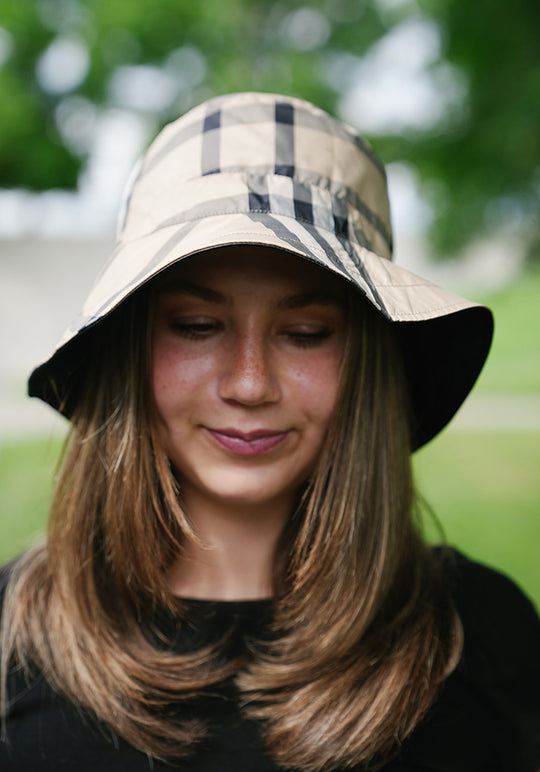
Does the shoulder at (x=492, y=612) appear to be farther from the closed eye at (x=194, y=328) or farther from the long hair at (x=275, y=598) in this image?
the closed eye at (x=194, y=328)

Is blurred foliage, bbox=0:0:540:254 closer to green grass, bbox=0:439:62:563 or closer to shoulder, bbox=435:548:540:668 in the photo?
shoulder, bbox=435:548:540:668

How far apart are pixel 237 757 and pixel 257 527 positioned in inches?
17.9

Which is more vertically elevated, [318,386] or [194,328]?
[194,328]

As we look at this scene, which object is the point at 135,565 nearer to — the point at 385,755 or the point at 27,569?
the point at 27,569

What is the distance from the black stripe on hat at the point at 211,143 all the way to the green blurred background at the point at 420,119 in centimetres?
75

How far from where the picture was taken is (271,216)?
1.25m

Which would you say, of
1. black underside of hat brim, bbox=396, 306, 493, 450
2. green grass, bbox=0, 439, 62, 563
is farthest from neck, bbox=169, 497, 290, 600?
green grass, bbox=0, 439, 62, 563

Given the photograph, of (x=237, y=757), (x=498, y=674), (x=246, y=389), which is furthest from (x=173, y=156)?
(x=498, y=674)

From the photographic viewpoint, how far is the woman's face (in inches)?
52.1

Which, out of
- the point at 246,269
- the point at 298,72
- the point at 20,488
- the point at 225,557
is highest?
the point at 298,72

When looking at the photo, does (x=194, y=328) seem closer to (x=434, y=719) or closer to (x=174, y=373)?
(x=174, y=373)

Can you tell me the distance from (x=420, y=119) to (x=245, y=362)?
3.04 meters

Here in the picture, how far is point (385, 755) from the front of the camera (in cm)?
138

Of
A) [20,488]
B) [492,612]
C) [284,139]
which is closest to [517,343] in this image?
[20,488]
